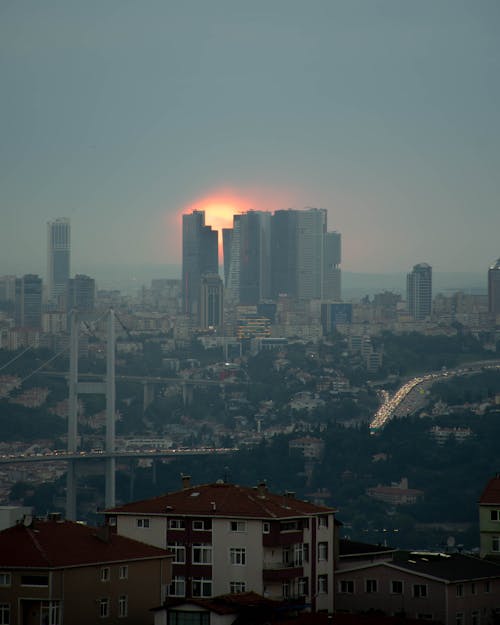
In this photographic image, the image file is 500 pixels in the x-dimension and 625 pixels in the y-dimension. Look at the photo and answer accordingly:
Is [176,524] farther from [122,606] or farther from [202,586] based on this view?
[122,606]

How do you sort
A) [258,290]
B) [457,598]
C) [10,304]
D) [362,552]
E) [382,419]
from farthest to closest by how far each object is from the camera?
[258,290], [10,304], [382,419], [362,552], [457,598]

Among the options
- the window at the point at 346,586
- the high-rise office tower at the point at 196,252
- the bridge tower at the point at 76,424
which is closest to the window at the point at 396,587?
the window at the point at 346,586

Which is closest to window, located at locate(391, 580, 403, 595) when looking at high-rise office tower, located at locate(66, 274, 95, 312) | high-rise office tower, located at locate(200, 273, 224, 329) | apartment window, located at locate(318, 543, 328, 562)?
apartment window, located at locate(318, 543, 328, 562)

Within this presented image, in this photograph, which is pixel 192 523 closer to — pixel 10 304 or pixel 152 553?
pixel 152 553

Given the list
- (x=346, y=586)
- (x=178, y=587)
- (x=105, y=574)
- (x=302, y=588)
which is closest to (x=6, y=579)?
(x=105, y=574)

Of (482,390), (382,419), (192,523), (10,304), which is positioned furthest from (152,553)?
(10,304)
